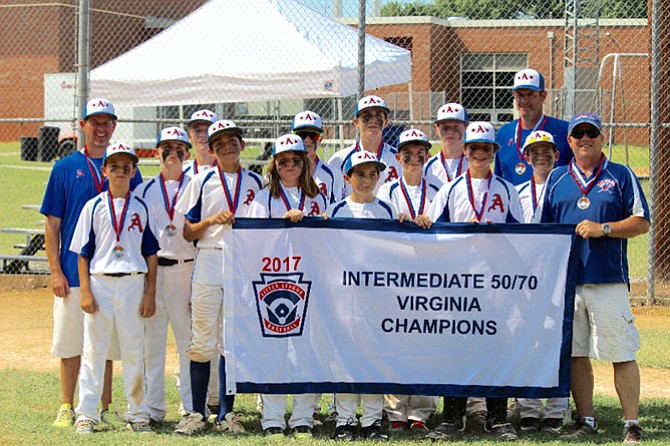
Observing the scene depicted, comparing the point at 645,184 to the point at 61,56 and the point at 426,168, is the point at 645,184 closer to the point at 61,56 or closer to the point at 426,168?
the point at 426,168

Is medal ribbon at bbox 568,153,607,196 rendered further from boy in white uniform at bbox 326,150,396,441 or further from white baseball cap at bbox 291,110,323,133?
white baseball cap at bbox 291,110,323,133

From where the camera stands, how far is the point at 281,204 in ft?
23.6

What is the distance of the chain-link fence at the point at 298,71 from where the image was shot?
1418 cm

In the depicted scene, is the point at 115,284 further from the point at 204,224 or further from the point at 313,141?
the point at 313,141

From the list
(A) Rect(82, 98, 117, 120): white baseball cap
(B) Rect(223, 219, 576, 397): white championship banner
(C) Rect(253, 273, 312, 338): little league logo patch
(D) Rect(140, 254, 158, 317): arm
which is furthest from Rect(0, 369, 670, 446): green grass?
(A) Rect(82, 98, 117, 120): white baseball cap

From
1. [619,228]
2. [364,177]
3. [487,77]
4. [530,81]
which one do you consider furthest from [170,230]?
[487,77]

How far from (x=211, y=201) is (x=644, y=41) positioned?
30850 millimetres

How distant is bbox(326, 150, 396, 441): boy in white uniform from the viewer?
695 cm

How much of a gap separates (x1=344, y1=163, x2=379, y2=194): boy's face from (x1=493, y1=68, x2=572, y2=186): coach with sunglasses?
4.08 ft

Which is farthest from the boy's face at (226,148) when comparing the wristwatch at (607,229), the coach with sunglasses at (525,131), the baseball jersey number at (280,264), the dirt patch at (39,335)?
the dirt patch at (39,335)

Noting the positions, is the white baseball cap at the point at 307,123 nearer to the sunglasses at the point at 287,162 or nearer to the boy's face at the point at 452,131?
the sunglasses at the point at 287,162

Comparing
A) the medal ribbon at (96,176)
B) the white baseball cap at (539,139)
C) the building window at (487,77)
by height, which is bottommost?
the medal ribbon at (96,176)

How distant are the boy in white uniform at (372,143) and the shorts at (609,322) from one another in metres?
1.91

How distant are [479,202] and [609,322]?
123cm
